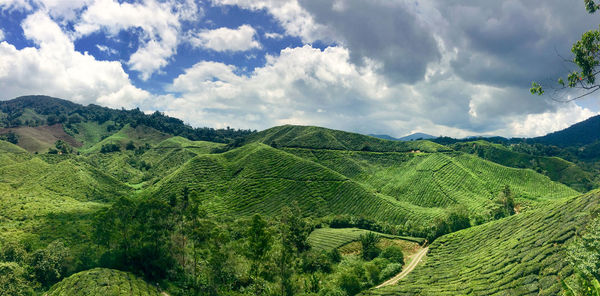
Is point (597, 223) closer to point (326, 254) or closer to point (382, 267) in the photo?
point (382, 267)

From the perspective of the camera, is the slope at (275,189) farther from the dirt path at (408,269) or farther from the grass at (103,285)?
the grass at (103,285)

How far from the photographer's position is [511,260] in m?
51.4

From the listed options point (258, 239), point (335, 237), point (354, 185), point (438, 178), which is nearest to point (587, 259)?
point (258, 239)

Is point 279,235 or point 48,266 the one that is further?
point 279,235

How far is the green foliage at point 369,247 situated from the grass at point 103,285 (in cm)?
5544

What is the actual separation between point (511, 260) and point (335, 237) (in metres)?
50.7

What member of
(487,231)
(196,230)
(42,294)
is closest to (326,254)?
(196,230)

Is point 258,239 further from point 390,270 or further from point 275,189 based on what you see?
point 275,189

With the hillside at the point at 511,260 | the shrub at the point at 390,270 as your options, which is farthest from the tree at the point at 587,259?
the shrub at the point at 390,270

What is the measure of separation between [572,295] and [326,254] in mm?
64408

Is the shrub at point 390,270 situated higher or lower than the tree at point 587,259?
lower

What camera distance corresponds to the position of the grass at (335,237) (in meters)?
87.4

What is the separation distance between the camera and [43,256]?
54.0 meters

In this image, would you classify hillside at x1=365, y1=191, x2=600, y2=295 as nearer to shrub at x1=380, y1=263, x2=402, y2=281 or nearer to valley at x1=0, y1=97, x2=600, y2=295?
valley at x1=0, y1=97, x2=600, y2=295
